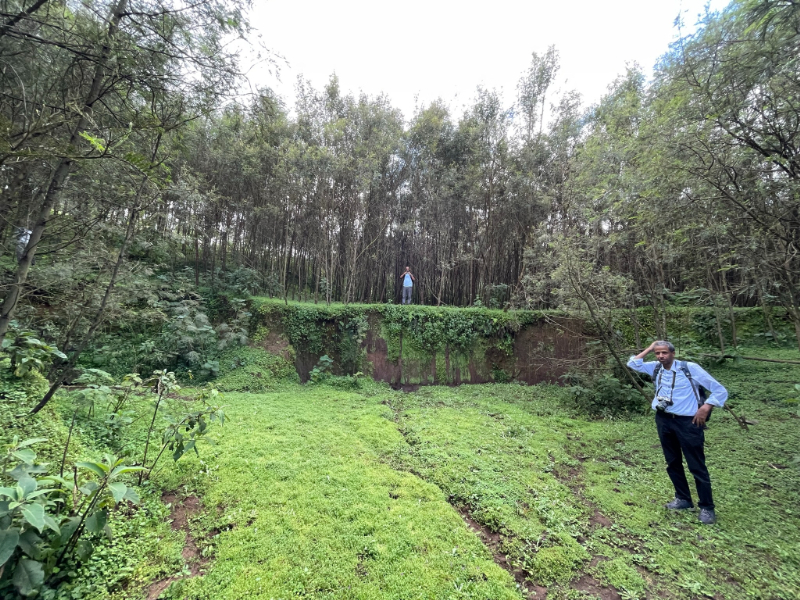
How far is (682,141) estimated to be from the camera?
10.3ft

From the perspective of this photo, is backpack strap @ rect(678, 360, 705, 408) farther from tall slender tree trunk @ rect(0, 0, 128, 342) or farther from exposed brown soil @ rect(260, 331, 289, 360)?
exposed brown soil @ rect(260, 331, 289, 360)

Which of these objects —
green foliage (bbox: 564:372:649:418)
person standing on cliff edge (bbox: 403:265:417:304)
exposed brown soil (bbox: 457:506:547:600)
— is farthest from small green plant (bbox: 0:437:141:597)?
person standing on cliff edge (bbox: 403:265:417:304)

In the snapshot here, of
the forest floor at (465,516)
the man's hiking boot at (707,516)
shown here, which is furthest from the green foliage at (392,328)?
the man's hiking boot at (707,516)

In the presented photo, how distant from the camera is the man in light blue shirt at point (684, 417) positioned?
2633 millimetres

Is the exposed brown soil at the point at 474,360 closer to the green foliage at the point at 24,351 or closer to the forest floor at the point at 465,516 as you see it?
the forest floor at the point at 465,516

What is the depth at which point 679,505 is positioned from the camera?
9.16 feet

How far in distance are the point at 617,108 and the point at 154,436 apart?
10.9 m

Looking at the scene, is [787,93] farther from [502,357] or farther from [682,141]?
[502,357]

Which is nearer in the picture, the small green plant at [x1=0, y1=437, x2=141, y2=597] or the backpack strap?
the small green plant at [x1=0, y1=437, x2=141, y2=597]

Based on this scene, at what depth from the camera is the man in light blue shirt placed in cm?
263

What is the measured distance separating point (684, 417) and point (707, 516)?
80 centimetres

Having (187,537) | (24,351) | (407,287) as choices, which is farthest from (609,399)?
(24,351)

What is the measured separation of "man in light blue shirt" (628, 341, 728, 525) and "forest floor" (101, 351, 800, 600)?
21cm

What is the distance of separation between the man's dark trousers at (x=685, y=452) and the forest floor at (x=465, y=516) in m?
0.22
